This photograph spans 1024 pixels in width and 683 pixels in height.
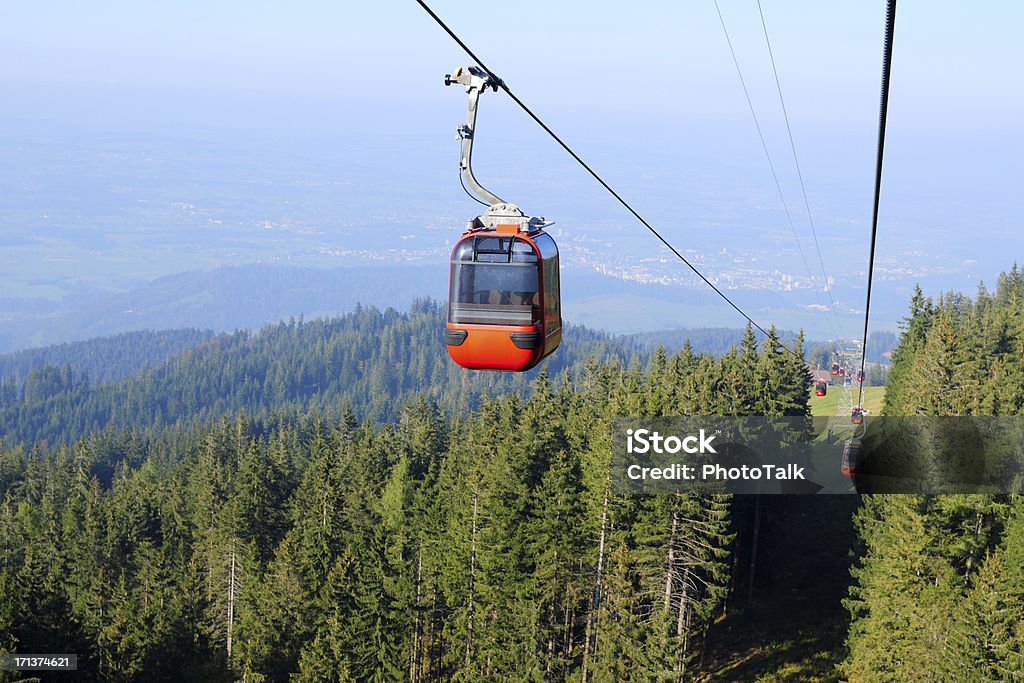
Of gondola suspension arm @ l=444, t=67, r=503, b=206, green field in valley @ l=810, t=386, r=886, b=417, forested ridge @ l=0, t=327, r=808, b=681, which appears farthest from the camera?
green field in valley @ l=810, t=386, r=886, b=417

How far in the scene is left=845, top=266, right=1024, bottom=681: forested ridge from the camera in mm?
33188

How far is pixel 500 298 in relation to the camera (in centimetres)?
1938

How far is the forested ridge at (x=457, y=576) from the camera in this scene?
42.8 metres

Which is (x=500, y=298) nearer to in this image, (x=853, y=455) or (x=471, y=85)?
(x=471, y=85)

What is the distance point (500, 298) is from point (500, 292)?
11 centimetres

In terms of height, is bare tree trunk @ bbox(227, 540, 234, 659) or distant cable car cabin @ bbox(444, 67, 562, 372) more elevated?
distant cable car cabin @ bbox(444, 67, 562, 372)

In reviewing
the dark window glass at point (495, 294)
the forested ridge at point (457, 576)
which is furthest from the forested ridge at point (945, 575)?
the dark window glass at point (495, 294)

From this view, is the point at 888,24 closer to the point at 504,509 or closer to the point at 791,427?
the point at 504,509

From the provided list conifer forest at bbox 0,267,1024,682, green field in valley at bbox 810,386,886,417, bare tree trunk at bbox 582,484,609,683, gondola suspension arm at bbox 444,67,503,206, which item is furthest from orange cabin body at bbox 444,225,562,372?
green field in valley at bbox 810,386,886,417

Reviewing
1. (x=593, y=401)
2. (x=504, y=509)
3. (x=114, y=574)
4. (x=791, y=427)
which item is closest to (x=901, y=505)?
(x=504, y=509)

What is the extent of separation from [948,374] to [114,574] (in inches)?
2274

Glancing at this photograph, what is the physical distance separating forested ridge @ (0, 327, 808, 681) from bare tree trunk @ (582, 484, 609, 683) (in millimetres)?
142

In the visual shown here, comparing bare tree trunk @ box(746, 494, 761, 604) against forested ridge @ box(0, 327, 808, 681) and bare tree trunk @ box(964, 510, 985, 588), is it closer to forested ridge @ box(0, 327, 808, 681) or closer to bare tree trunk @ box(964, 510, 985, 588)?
forested ridge @ box(0, 327, 808, 681)

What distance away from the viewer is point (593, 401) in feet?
283
